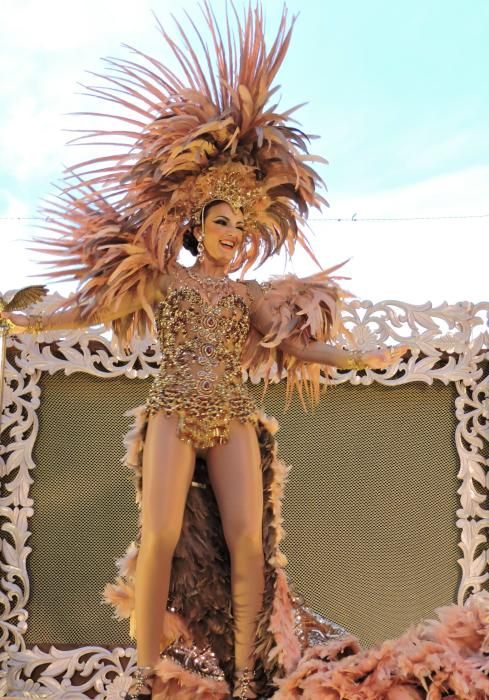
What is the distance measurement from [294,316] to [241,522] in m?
0.70

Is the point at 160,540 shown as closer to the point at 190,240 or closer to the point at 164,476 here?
the point at 164,476

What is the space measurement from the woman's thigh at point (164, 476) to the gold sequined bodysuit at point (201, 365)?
0.03 m

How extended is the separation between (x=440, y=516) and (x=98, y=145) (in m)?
2.85

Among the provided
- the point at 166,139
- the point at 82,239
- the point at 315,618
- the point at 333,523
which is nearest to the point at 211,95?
the point at 166,139

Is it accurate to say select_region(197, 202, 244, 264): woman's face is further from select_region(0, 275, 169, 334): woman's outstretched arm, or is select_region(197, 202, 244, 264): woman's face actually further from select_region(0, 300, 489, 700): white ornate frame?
select_region(0, 300, 489, 700): white ornate frame

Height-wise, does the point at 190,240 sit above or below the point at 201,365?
above

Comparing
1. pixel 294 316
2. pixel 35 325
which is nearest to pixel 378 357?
pixel 294 316

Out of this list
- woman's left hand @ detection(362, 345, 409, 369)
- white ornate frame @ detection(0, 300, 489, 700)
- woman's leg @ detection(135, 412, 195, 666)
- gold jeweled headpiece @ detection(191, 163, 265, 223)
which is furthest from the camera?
white ornate frame @ detection(0, 300, 489, 700)

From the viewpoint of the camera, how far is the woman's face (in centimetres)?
284

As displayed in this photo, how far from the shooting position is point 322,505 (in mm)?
4621

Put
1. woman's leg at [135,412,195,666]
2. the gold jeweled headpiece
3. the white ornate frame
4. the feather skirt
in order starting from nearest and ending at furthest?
the feather skirt < woman's leg at [135,412,195,666] < the gold jeweled headpiece < the white ornate frame

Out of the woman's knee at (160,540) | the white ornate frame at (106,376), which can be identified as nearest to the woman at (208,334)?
the woman's knee at (160,540)

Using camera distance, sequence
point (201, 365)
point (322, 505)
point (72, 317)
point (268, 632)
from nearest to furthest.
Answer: point (268, 632)
point (201, 365)
point (72, 317)
point (322, 505)

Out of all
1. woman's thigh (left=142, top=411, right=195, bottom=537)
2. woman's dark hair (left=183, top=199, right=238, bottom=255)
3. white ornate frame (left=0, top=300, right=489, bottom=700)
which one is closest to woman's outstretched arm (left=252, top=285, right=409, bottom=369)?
woman's dark hair (left=183, top=199, right=238, bottom=255)
